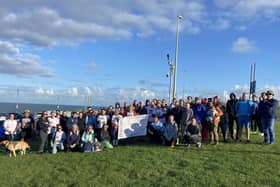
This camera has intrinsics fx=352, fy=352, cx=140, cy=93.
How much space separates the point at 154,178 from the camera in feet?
33.9

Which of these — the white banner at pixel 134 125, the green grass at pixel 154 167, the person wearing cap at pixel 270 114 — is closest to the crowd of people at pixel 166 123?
the person wearing cap at pixel 270 114

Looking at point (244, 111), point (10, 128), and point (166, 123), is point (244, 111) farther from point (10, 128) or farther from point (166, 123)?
point (10, 128)

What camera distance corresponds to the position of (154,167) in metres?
11.5

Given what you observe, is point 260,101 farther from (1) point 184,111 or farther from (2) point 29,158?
(2) point 29,158

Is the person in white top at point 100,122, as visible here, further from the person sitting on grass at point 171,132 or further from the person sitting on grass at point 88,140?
the person sitting on grass at point 171,132

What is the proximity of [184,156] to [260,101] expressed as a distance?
449 centimetres

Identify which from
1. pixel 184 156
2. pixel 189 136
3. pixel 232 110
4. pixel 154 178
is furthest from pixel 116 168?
pixel 232 110

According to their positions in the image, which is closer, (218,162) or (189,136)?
(218,162)

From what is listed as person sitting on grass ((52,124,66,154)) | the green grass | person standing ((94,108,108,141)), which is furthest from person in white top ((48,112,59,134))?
the green grass

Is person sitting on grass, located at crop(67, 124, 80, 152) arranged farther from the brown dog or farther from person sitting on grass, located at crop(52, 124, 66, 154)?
the brown dog

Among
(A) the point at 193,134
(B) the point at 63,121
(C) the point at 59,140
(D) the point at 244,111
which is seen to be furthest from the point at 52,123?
(D) the point at 244,111

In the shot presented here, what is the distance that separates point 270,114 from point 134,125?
249 inches

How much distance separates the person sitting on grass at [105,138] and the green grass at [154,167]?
121 centimetres

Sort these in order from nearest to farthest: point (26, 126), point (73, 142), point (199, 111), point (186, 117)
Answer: point (186, 117), point (73, 142), point (199, 111), point (26, 126)
